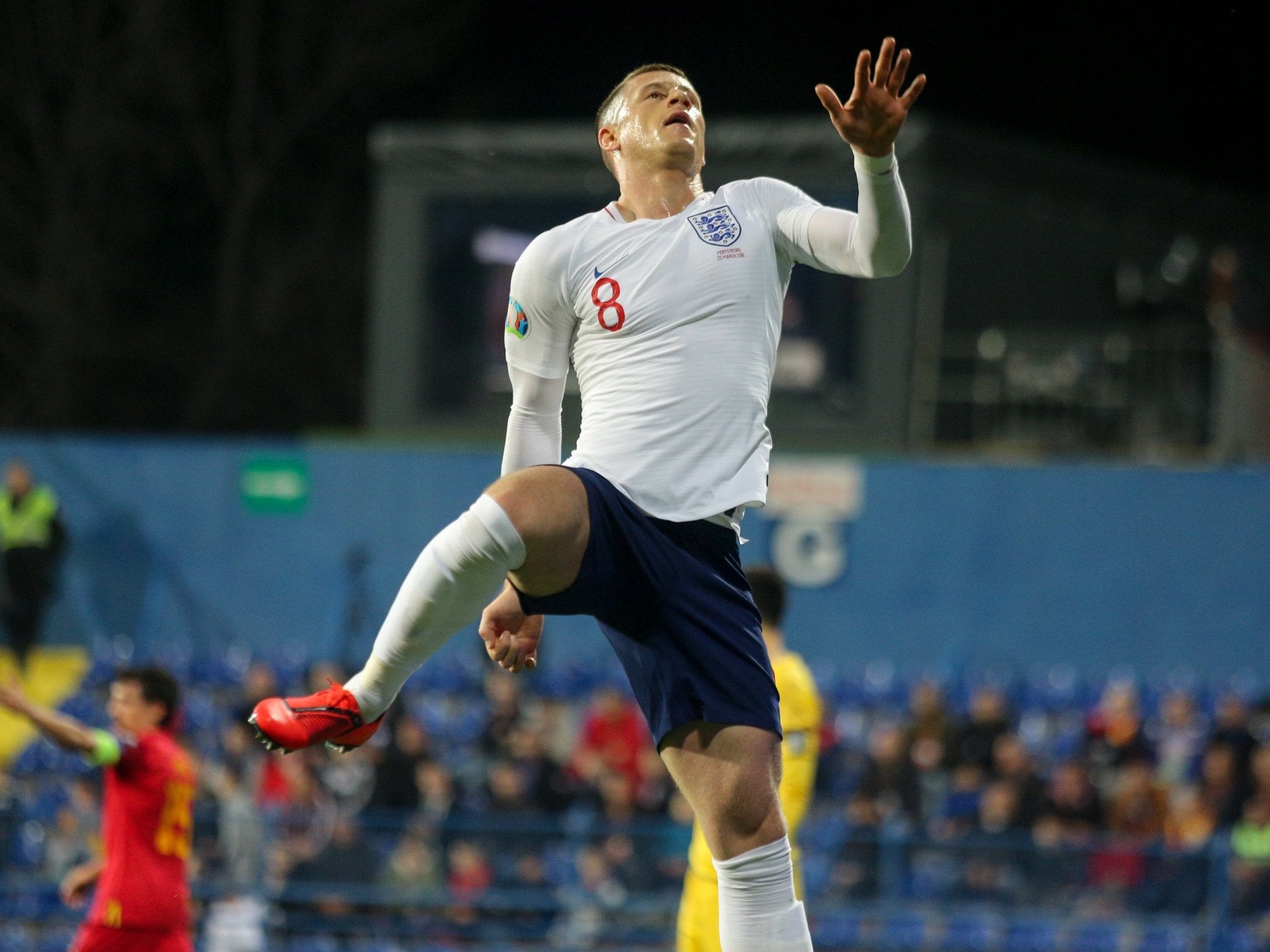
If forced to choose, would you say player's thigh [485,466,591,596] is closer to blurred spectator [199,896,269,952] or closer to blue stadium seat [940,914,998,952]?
blue stadium seat [940,914,998,952]

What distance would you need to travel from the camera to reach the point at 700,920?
22.1 ft

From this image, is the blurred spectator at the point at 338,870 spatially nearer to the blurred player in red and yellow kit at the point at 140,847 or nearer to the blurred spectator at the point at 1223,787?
the blurred player in red and yellow kit at the point at 140,847

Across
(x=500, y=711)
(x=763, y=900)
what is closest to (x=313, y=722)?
(x=763, y=900)

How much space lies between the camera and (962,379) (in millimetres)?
15930

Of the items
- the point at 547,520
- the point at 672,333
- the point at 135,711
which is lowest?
the point at 135,711

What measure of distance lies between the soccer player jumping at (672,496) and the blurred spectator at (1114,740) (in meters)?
8.19

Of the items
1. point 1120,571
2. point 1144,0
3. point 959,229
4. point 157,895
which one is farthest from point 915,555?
point 157,895

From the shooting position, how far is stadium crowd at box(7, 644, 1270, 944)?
1056 centimetres

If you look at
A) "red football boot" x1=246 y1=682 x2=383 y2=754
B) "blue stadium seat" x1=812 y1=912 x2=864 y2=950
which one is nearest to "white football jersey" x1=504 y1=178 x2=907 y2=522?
"red football boot" x1=246 y1=682 x2=383 y2=754

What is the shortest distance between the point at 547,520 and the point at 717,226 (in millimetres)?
792

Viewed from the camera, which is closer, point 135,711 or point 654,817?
point 135,711

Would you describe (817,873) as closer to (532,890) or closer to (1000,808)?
(1000,808)

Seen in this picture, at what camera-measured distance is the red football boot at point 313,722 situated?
3.99 meters

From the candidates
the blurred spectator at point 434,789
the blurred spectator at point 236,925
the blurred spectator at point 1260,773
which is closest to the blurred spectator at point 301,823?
the blurred spectator at point 236,925
